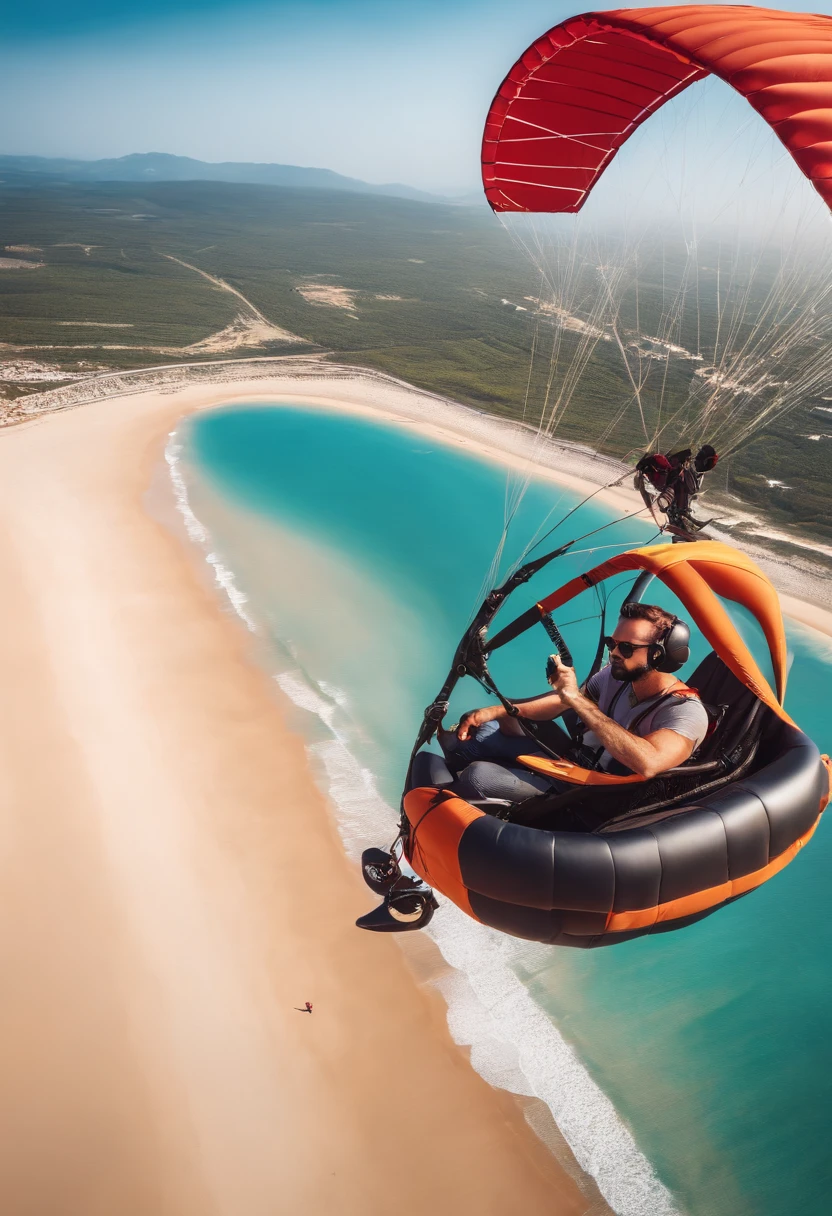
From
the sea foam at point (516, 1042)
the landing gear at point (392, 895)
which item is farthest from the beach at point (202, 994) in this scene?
the landing gear at point (392, 895)

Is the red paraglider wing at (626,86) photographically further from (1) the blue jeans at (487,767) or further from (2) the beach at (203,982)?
(2) the beach at (203,982)

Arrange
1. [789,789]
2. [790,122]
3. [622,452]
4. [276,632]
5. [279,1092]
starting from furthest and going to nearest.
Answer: [622,452] → [276,632] → [279,1092] → [789,789] → [790,122]

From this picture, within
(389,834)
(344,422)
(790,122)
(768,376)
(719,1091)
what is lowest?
(719,1091)

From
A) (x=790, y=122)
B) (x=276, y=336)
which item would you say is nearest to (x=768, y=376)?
(x=790, y=122)

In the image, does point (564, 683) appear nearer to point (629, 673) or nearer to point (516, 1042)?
point (629, 673)

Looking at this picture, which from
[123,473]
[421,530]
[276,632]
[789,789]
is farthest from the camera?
[123,473]

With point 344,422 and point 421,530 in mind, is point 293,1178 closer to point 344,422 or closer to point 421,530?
point 421,530

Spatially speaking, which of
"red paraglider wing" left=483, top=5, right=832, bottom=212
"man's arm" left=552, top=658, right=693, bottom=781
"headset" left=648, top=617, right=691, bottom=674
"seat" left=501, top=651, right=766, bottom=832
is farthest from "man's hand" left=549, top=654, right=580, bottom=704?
"red paraglider wing" left=483, top=5, right=832, bottom=212

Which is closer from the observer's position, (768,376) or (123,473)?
(768,376)

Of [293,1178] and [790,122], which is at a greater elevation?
[790,122]
